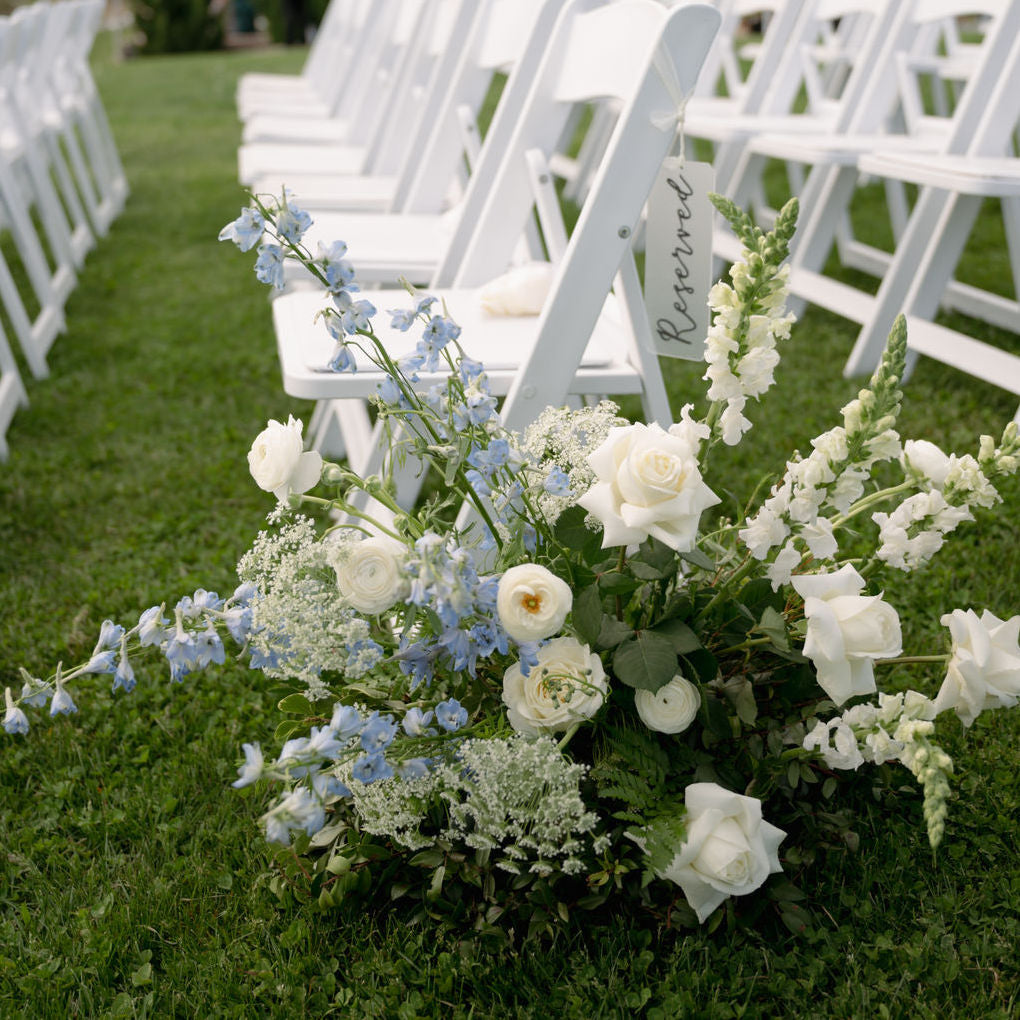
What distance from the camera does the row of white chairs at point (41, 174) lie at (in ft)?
11.9

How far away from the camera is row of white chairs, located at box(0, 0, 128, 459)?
363 centimetres

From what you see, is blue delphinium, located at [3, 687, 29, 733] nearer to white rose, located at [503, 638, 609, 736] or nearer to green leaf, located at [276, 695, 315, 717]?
green leaf, located at [276, 695, 315, 717]

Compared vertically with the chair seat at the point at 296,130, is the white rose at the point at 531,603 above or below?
above

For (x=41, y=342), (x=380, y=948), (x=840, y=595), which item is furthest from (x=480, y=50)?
(x=380, y=948)

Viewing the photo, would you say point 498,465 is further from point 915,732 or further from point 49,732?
point 49,732

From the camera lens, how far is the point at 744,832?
132 cm

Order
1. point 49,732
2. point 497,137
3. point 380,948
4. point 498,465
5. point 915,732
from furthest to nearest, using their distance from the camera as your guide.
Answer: point 497,137 < point 49,732 < point 380,948 < point 498,465 < point 915,732

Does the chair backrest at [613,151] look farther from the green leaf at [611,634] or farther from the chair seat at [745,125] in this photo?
the chair seat at [745,125]

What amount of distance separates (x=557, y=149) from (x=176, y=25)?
16324 millimetres

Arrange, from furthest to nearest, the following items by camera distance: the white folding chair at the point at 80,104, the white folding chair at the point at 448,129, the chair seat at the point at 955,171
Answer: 1. the white folding chair at the point at 80,104
2. the white folding chair at the point at 448,129
3. the chair seat at the point at 955,171

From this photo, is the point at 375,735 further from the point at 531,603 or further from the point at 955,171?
the point at 955,171

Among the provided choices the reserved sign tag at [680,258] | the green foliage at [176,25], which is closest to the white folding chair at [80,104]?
the reserved sign tag at [680,258]

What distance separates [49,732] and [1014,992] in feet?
4.79

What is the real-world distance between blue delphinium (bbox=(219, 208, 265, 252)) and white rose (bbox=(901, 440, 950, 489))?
29.3 inches
